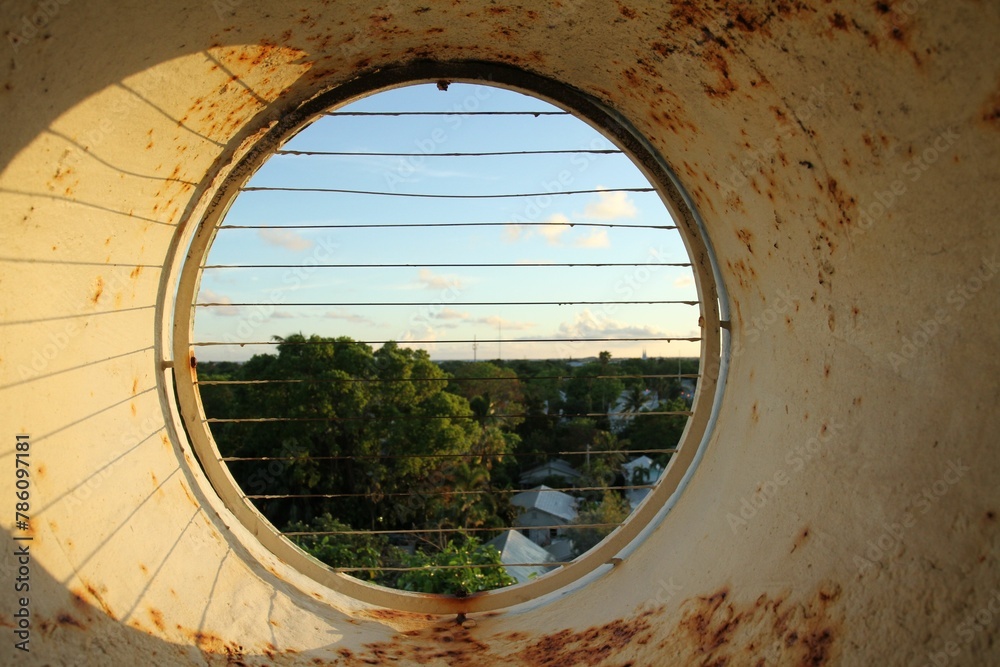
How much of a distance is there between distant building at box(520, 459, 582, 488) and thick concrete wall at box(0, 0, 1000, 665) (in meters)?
21.2

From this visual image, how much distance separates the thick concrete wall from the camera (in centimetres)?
82

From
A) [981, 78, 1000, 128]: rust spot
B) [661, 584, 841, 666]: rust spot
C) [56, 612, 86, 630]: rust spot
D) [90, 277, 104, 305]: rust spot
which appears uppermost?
[981, 78, 1000, 128]: rust spot

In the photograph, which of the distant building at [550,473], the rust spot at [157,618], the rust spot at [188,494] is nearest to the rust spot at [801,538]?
the rust spot at [157,618]

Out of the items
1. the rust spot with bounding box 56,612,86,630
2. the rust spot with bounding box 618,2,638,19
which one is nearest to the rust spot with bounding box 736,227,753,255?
the rust spot with bounding box 618,2,638,19

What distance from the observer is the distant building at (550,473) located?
74.1 feet

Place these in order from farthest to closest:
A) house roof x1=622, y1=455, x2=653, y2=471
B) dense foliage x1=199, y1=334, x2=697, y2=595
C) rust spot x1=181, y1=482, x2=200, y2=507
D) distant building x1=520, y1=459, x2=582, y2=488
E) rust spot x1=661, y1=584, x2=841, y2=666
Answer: distant building x1=520, y1=459, x2=582, y2=488 < house roof x1=622, y1=455, x2=653, y2=471 < dense foliage x1=199, y1=334, x2=697, y2=595 < rust spot x1=181, y1=482, x2=200, y2=507 < rust spot x1=661, y1=584, x2=841, y2=666

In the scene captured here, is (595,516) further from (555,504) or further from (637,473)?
(637,473)

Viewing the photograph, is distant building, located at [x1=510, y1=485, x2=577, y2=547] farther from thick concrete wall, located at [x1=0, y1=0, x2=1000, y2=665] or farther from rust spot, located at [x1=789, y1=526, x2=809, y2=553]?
rust spot, located at [x1=789, y1=526, x2=809, y2=553]

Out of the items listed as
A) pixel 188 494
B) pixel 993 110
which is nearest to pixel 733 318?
pixel 993 110

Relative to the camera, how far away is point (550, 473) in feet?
73.4

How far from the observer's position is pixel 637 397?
25281 millimetres

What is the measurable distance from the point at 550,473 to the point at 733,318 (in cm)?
2121

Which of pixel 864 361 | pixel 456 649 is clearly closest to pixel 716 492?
pixel 864 361

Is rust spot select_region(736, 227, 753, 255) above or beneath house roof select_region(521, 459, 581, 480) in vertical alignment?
above
